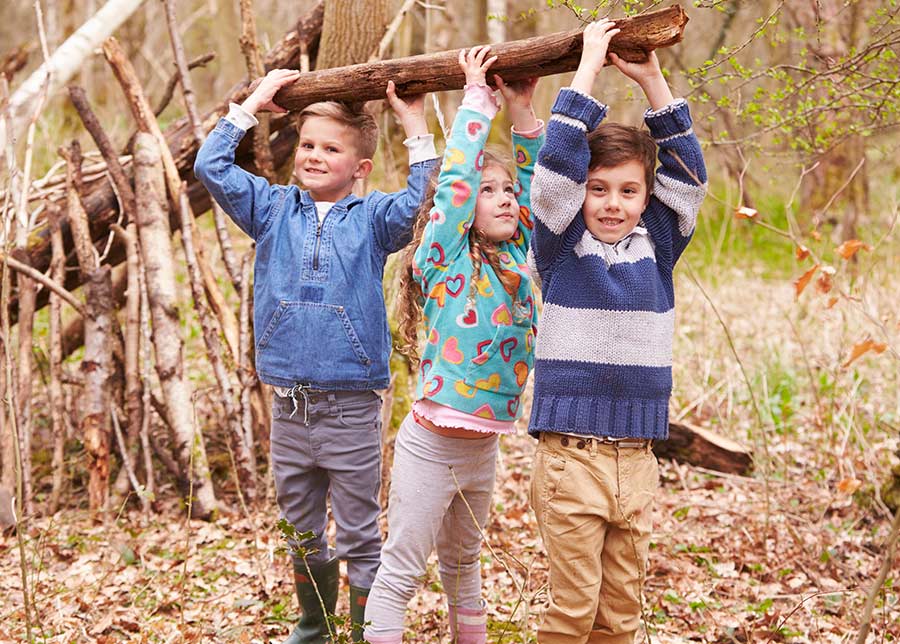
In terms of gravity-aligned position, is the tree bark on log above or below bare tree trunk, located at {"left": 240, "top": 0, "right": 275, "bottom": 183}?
below

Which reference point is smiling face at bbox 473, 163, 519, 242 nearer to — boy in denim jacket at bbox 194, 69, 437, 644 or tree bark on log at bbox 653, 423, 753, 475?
boy in denim jacket at bbox 194, 69, 437, 644

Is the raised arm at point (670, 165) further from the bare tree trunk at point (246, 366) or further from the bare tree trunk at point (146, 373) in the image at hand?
the bare tree trunk at point (146, 373)

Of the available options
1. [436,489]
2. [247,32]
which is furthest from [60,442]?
[436,489]

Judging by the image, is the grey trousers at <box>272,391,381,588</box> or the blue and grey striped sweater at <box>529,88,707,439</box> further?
the grey trousers at <box>272,391,381,588</box>

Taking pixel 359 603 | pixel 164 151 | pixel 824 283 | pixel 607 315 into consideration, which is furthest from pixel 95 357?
pixel 824 283

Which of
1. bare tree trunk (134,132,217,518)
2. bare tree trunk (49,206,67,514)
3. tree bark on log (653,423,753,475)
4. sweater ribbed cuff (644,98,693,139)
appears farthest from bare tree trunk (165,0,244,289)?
tree bark on log (653,423,753,475)

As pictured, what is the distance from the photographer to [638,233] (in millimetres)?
2588

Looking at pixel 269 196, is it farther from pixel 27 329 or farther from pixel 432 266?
pixel 27 329

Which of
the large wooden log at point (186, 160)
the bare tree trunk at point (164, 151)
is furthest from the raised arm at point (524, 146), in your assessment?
the bare tree trunk at point (164, 151)

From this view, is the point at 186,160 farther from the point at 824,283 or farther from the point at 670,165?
the point at 824,283

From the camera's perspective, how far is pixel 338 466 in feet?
9.68

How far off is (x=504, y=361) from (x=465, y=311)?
0.61ft

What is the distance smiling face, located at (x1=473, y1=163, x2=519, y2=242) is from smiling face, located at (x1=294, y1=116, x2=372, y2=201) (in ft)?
1.75

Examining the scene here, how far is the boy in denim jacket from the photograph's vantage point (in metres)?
2.91
